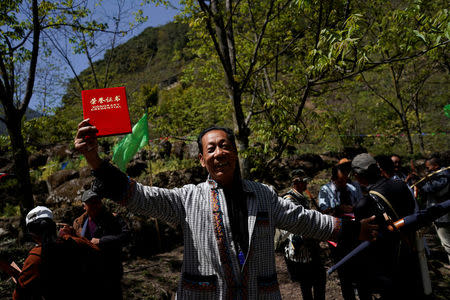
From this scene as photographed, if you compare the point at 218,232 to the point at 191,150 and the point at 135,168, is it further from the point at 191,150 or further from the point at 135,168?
the point at 191,150

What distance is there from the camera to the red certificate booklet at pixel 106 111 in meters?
2.58

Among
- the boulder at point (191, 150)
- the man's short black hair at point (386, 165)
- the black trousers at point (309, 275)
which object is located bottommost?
the black trousers at point (309, 275)

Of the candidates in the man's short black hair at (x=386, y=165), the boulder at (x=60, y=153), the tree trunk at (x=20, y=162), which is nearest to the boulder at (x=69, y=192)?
the tree trunk at (x=20, y=162)

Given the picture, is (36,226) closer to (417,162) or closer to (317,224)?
(317,224)

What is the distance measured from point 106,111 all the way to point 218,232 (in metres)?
1.79

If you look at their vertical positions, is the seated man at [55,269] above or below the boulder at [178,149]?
below

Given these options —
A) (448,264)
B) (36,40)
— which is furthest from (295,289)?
(36,40)

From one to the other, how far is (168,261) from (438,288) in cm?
555

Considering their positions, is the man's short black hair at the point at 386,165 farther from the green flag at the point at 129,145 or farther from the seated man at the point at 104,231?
the green flag at the point at 129,145

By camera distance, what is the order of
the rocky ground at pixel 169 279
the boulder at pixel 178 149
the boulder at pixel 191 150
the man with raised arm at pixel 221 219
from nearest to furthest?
the man with raised arm at pixel 221 219
the rocky ground at pixel 169 279
the boulder at pixel 191 150
the boulder at pixel 178 149

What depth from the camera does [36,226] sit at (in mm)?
2434

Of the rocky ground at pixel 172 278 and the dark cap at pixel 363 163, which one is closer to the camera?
the dark cap at pixel 363 163

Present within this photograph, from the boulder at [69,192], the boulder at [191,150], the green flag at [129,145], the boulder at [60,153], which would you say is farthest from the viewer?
the boulder at [60,153]

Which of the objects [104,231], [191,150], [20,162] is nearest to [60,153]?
[191,150]
